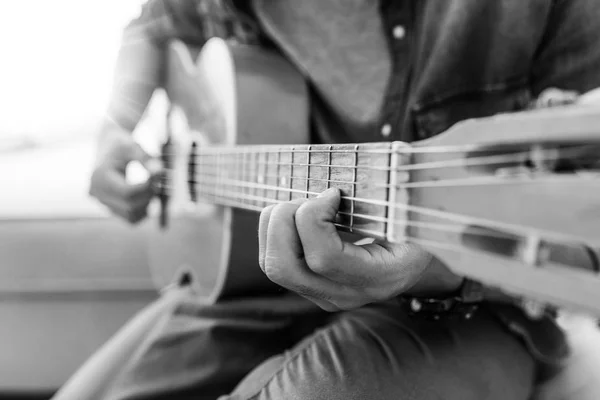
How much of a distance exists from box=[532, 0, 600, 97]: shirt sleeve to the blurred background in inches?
28.4

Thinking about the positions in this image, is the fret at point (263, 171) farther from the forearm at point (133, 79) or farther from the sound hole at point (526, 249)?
the forearm at point (133, 79)

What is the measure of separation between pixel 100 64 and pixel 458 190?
842 mm

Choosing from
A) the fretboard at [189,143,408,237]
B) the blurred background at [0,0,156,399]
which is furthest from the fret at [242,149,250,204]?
the blurred background at [0,0,156,399]

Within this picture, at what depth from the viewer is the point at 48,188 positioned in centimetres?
98

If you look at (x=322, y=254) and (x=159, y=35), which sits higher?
(x=159, y=35)

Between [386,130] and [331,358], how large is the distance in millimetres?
209

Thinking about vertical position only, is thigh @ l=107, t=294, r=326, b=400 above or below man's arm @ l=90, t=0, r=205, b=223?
below

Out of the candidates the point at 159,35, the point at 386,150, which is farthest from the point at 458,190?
the point at 159,35

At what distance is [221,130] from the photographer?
0.59 m

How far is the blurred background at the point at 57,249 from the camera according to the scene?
3.05 ft

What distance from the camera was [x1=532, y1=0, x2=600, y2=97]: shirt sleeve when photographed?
46 cm

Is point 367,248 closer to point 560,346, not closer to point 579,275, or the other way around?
point 579,275

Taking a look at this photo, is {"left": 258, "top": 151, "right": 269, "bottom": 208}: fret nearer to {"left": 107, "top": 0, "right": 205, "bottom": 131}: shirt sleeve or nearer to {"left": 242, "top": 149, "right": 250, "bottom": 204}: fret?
{"left": 242, "top": 149, "right": 250, "bottom": 204}: fret

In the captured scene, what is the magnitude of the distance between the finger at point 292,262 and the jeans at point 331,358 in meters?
0.14
